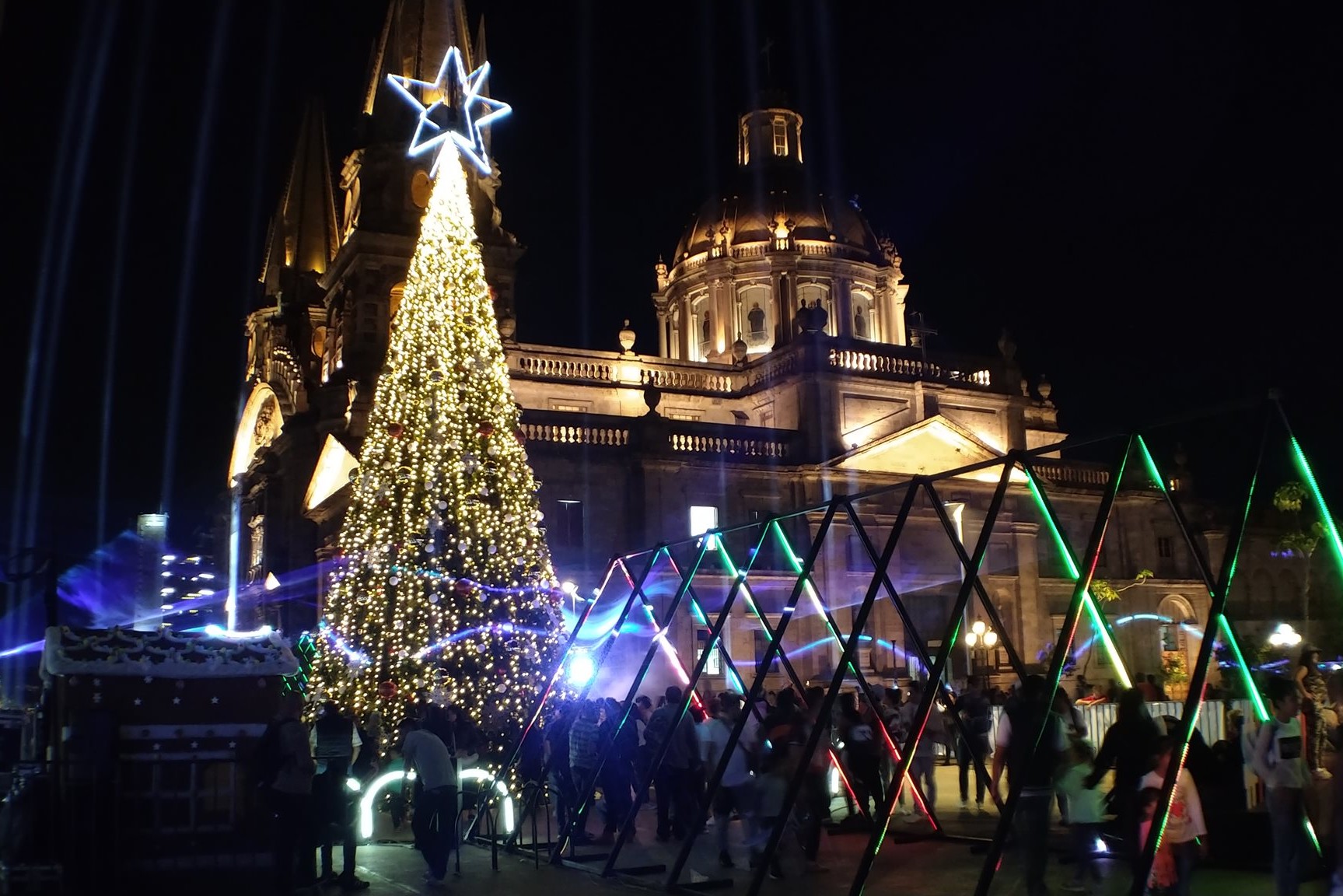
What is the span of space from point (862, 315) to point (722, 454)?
23005 mm

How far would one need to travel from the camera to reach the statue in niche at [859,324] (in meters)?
57.8

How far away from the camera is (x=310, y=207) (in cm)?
5438

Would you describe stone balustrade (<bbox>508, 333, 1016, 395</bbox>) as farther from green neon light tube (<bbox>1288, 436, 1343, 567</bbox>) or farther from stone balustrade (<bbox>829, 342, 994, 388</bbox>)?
green neon light tube (<bbox>1288, 436, 1343, 567</bbox>)

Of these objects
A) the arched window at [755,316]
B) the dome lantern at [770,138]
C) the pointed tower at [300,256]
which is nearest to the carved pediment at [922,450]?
the arched window at [755,316]

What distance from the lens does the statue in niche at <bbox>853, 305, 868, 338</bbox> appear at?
57750 millimetres

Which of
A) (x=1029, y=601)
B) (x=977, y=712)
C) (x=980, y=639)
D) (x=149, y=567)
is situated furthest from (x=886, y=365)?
(x=149, y=567)

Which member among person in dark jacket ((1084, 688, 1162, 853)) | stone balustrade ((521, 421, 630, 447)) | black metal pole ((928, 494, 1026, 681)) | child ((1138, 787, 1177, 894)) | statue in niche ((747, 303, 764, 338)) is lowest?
child ((1138, 787, 1177, 894))

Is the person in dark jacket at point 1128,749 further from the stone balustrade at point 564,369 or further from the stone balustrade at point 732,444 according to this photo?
the stone balustrade at point 564,369

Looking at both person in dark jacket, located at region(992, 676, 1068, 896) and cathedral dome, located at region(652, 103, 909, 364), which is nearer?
person in dark jacket, located at region(992, 676, 1068, 896)

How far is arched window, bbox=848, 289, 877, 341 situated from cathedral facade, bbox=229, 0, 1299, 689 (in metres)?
9.66

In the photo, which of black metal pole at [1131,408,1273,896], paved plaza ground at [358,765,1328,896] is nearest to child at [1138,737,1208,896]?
black metal pole at [1131,408,1273,896]

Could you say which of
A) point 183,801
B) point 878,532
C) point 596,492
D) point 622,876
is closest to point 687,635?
point 596,492

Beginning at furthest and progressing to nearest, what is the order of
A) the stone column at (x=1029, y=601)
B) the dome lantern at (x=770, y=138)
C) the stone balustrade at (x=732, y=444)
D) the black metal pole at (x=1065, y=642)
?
the dome lantern at (x=770, y=138) → the stone column at (x=1029, y=601) → the stone balustrade at (x=732, y=444) → the black metal pole at (x=1065, y=642)

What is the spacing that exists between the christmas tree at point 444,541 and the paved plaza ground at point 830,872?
4.81m
